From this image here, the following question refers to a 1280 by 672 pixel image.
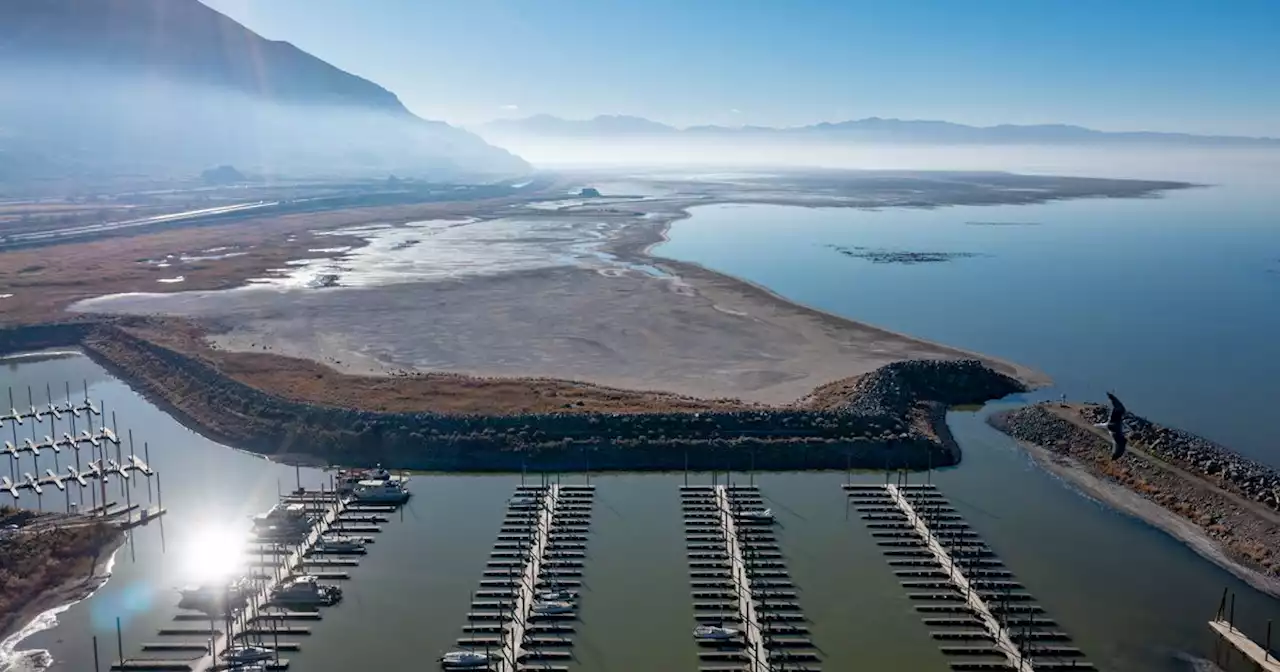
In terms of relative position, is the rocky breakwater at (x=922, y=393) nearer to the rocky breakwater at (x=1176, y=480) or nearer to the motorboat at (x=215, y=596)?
the rocky breakwater at (x=1176, y=480)

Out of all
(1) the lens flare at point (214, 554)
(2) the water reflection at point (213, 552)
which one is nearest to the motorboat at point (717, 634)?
(2) the water reflection at point (213, 552)

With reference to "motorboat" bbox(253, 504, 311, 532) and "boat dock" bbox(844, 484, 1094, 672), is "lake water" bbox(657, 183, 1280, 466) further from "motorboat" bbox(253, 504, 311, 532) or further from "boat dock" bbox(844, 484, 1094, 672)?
"motorboat" bbox(253, 504, 311, 532)

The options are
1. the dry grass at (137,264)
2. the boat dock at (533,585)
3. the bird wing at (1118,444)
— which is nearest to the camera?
the boat dock at (533,585)

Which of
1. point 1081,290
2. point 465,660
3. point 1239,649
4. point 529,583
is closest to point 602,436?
point 529,583

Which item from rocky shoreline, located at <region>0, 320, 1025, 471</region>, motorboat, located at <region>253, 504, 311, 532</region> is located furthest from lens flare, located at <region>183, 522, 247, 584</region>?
rocky shoreline, located at <region>0, 320, 1025, 471</region>

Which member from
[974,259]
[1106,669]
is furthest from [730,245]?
[1106,669]

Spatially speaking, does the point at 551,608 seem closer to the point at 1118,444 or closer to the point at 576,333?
the point at 1118,444
